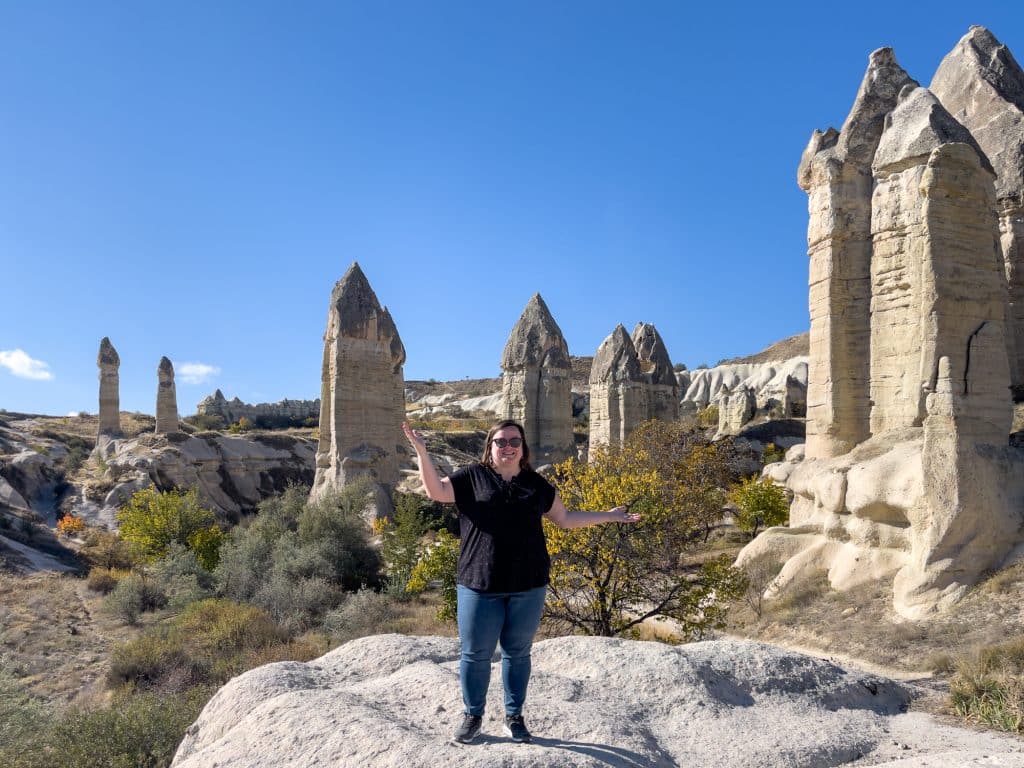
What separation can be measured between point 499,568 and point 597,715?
0.96 metres

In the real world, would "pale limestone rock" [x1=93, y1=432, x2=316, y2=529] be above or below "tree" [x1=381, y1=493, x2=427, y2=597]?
above

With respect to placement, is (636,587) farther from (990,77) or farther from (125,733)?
(990,77)

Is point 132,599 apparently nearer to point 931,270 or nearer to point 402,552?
point 402,552

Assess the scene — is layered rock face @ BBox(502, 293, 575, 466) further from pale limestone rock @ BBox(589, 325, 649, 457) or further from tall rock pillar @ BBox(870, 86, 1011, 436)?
tall rock pillar @ BBox(870, 86, 1011, 436)

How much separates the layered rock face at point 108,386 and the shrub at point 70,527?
562 inches

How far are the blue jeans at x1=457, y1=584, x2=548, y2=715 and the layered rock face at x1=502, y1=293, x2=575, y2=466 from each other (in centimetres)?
1633

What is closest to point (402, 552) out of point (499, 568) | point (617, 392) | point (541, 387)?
point (541, 387)

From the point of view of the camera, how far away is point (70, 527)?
21.4 m

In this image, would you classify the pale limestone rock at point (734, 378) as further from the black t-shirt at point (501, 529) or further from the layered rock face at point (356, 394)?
the black t-shirt at point (501, 529)

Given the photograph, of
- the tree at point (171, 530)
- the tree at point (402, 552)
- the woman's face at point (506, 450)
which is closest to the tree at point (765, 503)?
the tree at point (402, 552)

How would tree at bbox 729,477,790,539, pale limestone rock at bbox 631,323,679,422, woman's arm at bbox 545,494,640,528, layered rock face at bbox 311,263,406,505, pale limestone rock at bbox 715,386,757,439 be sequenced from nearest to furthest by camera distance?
woman's arm at bbox 545,494,640,528 < tree at bbox 729,477,790,539 < layered rock face at bbox 311,263,406,505 < pale limestone rock at bbox 631,323,679,422 < pale limestone rock at bbox 715,386,757,439

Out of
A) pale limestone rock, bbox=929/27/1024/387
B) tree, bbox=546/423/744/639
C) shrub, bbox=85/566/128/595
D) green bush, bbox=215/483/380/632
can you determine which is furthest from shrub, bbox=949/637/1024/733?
A: shrub, bbox=85/566/128/595

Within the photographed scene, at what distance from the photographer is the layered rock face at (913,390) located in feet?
24.8

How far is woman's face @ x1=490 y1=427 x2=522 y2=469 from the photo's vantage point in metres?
3.41
